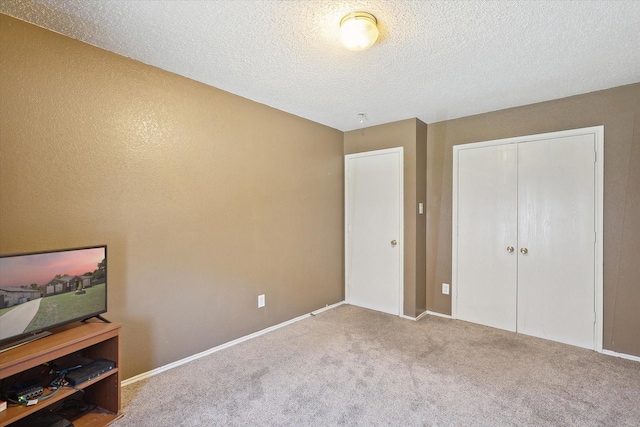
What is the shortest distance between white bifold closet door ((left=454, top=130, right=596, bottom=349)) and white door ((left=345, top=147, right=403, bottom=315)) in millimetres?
693

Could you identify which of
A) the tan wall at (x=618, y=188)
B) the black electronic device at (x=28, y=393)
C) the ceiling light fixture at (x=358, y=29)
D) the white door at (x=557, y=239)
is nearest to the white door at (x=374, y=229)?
the white door at (x=557, y=239)

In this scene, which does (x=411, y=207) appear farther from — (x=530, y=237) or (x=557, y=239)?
(x=557, y=239)

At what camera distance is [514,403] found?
2049 millimetres

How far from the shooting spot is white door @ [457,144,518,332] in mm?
3268

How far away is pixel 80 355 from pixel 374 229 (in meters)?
3.03

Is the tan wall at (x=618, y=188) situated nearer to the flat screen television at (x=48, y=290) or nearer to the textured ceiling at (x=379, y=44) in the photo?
the textured ceiling at (x=379, y=44)

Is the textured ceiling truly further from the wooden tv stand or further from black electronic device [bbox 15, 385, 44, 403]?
black electronic device [bbox 15, 385, 44, 403]

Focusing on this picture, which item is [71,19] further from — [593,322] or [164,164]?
[593,322]

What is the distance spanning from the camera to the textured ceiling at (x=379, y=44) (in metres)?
1.69

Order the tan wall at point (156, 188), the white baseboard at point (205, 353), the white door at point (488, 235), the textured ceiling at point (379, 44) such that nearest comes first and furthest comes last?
1. the textured ceiling at point (379, 44)
2. the tan wall at point (156, 188)
3. the white baseboard at point (205, 353)
4. the white door at point (488, 235)

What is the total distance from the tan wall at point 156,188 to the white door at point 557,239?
230cm

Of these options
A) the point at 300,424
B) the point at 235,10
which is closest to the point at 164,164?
the point at 235,10

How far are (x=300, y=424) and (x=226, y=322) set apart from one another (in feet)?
4.17

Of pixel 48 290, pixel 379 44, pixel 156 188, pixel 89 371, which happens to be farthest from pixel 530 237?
pixel 48 290
